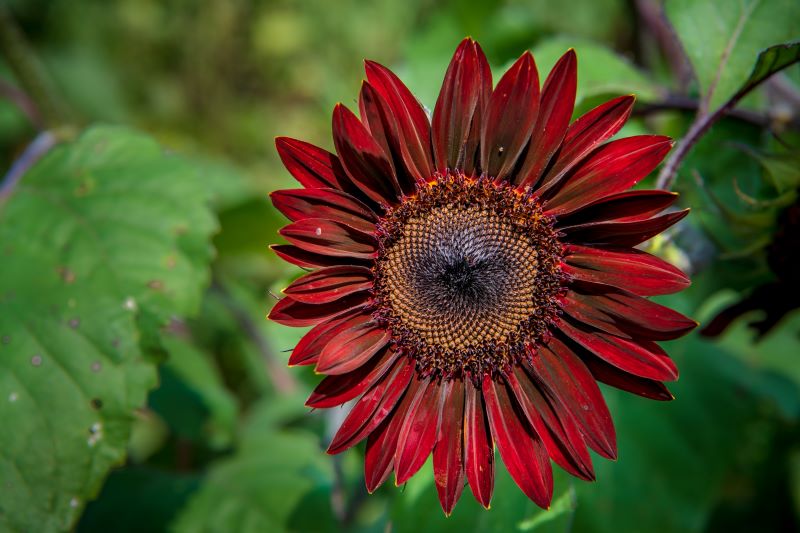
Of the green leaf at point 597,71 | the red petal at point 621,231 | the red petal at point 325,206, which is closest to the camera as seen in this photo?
the red petal at point 621,231

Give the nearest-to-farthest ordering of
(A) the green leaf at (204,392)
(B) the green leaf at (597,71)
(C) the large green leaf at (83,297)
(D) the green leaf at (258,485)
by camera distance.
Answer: (C) the large green leaf at (83,297), (B) the green leaf at (597,71), (D) the green leaf at (258,485), (A) the green leaf at (204,392)

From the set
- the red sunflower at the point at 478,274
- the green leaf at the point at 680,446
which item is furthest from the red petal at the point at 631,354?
the green leaf at the point at 680,446

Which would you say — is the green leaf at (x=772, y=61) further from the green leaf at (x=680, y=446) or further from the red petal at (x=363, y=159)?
the green leaf at (x=680, y=446)

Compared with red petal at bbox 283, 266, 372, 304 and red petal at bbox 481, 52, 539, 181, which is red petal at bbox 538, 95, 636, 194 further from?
red petal at bbox 283, 266, 372, 304

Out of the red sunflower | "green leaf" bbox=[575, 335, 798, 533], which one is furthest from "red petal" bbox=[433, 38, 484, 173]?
"green leaf" bbox=[575, 335, 798, 533]

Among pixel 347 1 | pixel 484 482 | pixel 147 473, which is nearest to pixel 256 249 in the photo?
pixel 147 473

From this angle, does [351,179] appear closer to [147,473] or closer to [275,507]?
[275,507]

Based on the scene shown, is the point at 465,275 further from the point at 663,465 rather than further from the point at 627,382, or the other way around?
the point at 663,465
